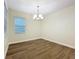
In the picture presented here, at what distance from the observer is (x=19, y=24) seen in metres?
5.26

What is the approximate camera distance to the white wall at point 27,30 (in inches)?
188

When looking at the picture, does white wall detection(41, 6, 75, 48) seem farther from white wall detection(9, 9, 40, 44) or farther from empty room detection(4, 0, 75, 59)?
white wall detection(9, 9, 40, 44)

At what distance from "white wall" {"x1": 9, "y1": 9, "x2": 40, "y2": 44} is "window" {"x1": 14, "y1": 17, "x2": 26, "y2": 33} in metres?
0.30

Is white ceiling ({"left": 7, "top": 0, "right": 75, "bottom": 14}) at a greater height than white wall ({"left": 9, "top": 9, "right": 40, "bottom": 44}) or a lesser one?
greater

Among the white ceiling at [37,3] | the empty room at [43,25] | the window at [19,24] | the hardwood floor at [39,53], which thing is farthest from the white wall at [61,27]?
the window at [19,24]

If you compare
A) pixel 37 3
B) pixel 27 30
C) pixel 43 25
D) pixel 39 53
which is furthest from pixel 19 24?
pixel 39 53

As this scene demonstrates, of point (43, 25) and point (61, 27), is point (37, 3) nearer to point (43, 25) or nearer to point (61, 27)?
point (61, 27)

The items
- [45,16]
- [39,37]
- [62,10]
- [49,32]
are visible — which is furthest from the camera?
[39,37]

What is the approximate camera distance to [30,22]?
6098mm

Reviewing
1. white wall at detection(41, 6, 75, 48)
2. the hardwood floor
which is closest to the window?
the hardwood floor

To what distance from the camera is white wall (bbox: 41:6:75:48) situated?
418 centimetres

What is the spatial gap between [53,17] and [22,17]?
2.61 metres
